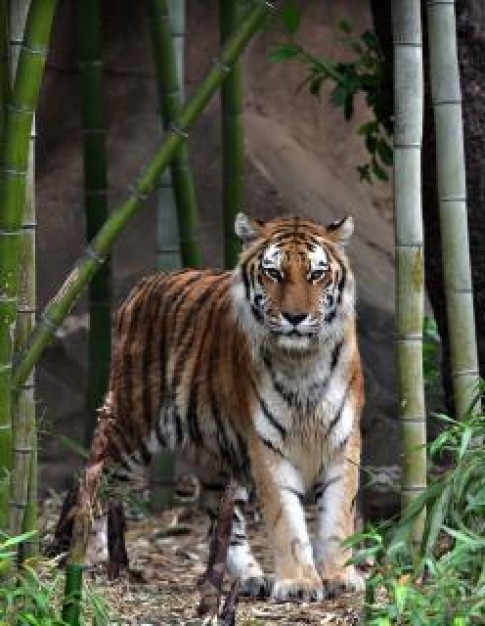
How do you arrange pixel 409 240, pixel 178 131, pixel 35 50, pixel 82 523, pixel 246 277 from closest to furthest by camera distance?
pixel 82 523
pixel 35 50
pixel 178 131
pixel 409 240
pixel 246 277

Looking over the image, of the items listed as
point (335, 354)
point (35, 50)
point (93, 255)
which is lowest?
point (335, 354)

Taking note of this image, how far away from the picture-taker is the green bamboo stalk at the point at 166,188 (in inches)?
276

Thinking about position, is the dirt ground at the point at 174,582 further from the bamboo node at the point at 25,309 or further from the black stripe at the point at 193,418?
the bamboo node at the point at 25,309

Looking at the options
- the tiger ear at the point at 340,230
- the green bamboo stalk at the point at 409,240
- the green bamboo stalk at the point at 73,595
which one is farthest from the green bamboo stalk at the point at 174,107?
the green bamboo stalk at the point at 73,595

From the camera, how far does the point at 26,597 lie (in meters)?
4.50

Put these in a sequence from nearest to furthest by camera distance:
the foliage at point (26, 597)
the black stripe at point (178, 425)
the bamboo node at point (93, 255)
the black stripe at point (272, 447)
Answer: the foliage at point (26, 597), the bamboo node at point (93, 255), the black stripe at point (272, 447), the black stripe at point (178, 425)

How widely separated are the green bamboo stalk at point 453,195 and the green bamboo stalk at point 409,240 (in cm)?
23

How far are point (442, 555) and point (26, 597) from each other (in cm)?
103

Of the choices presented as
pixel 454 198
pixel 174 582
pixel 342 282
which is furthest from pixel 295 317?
pixel 174 582

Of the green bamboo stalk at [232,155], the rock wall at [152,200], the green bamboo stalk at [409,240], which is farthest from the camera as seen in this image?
the rock wall at [152,200]

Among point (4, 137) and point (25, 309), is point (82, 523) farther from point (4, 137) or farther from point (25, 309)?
point (4, 137)

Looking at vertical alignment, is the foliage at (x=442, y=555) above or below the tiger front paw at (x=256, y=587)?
above

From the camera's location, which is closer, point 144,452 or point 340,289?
point 340,289

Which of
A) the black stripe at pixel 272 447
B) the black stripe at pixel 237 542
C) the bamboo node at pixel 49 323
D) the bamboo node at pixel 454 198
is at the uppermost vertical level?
the bamboo node at pixel 454 198
